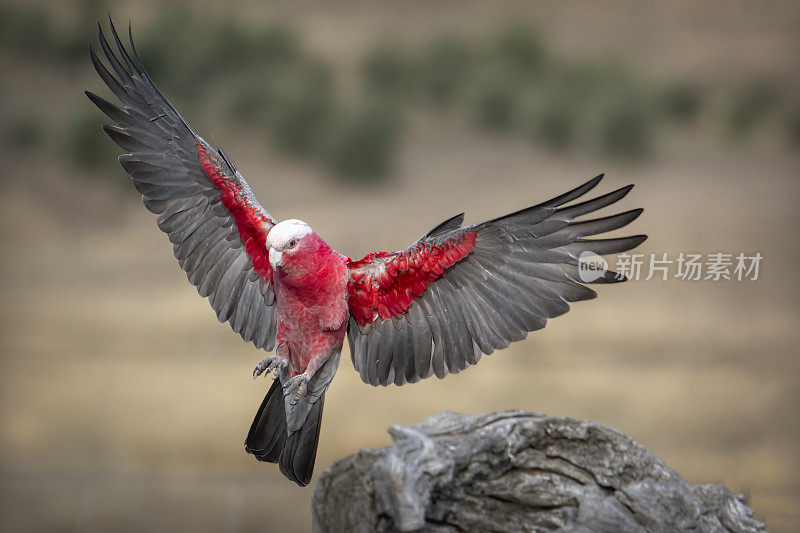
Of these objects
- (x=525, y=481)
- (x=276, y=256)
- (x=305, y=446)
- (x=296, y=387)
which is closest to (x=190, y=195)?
(x=276, y=256)

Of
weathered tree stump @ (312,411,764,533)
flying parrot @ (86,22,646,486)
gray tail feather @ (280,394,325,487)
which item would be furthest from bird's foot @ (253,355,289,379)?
weathered tree stump @ (312,411,764,533)

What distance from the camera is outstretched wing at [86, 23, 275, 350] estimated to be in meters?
2.03

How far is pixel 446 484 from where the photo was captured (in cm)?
157

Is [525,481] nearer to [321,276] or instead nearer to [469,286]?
[469,286]

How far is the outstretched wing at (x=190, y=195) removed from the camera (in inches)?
79.7

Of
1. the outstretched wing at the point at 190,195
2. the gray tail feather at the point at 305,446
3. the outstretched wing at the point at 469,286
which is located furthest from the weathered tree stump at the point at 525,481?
the outstretched wing at the point at 190,195

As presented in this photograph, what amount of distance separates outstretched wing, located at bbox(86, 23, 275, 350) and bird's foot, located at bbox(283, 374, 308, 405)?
0.74 feet

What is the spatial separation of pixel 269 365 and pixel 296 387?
89mm

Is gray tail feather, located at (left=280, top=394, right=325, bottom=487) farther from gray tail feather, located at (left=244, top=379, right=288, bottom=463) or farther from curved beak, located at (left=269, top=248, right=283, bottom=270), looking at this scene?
curved beak, located at (left=269, top=248, right=283, bottom=270)

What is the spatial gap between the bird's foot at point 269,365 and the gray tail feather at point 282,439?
0.08 m

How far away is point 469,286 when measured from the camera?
1823 mm

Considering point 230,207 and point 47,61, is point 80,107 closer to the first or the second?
point 47,61

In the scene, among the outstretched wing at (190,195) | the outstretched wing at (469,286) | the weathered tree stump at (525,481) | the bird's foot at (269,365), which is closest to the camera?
the weathered tree stump at (525,481)

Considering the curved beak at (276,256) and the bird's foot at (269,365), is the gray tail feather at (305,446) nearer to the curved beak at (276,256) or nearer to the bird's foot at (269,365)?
the bird's foot at (269,365)
